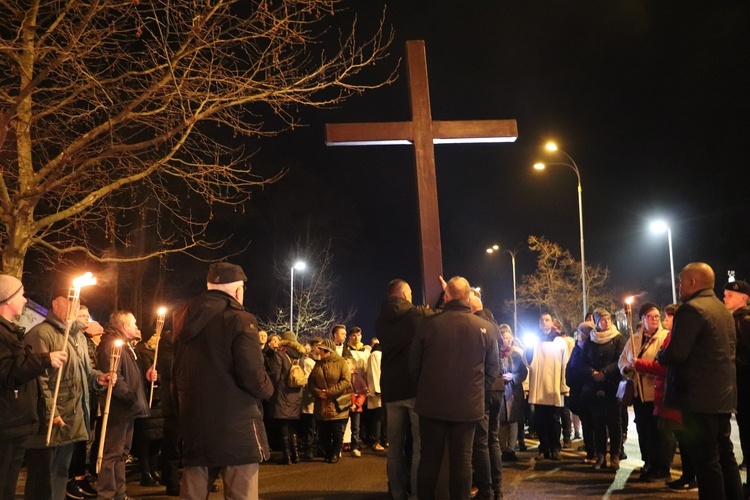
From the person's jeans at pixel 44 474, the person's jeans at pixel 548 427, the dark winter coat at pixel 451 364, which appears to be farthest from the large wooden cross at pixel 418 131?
the person's jeans at pixel 548 427

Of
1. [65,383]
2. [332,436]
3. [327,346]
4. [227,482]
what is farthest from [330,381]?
[227,482]

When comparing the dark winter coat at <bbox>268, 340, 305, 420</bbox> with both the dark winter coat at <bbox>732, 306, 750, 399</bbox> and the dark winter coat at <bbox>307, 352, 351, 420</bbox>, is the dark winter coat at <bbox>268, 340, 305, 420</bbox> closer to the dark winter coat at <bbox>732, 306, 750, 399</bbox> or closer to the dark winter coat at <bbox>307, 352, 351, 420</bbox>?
the dark winter coat at <bbox>307, 352, 351, 420</bbox>

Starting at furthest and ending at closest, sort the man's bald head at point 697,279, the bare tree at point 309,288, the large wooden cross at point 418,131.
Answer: the bare tree at point 309,288, the large wooden cross at point 418,131, the man's bald head at point 697,279

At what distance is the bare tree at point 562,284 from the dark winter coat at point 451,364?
3858 cm

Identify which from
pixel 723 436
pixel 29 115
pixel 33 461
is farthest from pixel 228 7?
pixel 723 436

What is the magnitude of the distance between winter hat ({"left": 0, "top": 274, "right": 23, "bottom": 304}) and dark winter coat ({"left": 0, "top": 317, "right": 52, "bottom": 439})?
0.22 m

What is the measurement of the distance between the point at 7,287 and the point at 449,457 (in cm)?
393

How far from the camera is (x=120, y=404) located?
800cm

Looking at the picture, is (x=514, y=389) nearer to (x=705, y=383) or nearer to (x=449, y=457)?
(x=449, y=457)

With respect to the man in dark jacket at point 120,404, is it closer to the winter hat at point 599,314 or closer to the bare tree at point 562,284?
the winter hat at point 599,314

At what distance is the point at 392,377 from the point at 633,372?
3.69 m

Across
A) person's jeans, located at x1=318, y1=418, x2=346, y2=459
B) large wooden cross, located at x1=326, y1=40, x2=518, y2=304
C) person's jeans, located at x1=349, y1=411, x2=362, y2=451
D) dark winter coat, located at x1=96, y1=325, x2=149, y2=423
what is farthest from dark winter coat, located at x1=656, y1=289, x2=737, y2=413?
person's jeans, located at x1=349, y1=411, x2=362, y2=451

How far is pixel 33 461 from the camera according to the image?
6527 mm

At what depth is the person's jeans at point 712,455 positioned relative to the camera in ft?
20.4
